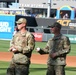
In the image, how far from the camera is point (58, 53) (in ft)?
26.2

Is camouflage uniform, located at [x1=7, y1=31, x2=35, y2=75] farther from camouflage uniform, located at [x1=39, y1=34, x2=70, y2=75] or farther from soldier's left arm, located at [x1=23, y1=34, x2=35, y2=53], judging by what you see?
camouflage uniform, located at [x1=39, y1=34, x2=70, y2=75]

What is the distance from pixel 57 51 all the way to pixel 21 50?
0.83m

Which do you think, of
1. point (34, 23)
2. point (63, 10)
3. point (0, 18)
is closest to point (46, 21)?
point (34, 23)

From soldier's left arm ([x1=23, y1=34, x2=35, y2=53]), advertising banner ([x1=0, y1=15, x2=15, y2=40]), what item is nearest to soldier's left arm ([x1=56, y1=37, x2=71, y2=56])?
soldier's left arm ([x1=23, y1=34, x2=35, y2=53])

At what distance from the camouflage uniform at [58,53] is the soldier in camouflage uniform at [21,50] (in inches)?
12.8

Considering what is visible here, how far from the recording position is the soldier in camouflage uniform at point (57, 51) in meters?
7.98

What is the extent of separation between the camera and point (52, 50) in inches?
319

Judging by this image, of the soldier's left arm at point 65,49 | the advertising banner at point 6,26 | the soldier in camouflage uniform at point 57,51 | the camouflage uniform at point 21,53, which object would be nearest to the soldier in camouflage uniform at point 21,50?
the camouflage uniform at point 21,53

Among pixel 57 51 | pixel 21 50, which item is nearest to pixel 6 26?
pixel 57 51

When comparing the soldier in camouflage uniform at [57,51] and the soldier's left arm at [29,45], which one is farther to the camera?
the soldier in camouflage uniform at [57,51]

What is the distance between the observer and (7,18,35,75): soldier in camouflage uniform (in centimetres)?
790

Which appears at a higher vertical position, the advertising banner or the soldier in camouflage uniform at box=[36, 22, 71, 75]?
the soldier in camouflage uniform at box=[36, 22, 71, 75]

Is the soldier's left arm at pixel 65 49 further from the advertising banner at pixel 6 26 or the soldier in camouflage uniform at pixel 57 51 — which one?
the advertising banner at pixel 6 26

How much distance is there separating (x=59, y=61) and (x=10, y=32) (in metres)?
31.9
